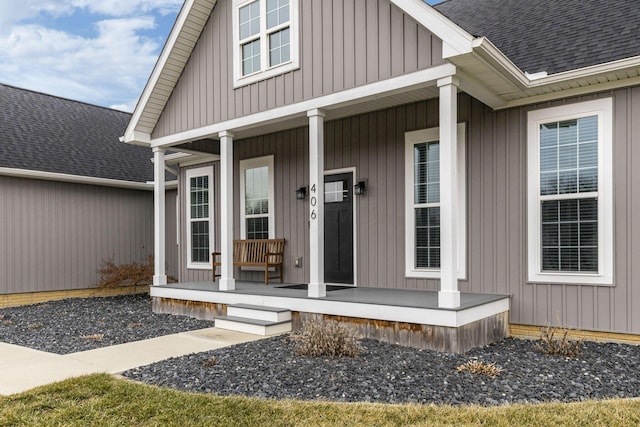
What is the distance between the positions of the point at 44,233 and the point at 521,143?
9945 mm

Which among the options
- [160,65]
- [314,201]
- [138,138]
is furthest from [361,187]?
[138,138]

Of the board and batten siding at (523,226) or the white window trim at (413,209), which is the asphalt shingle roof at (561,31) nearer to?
the board and batten siding at (523,226)

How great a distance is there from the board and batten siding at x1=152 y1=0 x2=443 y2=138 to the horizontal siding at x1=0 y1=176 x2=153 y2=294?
3.69 meters

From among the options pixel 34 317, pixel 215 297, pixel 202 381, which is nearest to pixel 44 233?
pixel 34 317

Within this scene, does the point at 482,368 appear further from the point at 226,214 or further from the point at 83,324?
the point at 83,324

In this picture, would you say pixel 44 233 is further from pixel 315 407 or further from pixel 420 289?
pixel 315 407

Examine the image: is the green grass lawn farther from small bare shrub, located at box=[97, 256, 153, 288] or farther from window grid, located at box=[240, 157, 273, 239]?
small bare shrub, located at box=[97, 256, 153, 288]

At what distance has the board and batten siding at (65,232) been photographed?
1045 cm

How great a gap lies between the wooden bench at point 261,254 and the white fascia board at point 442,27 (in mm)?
4570

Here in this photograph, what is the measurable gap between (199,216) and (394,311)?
6.23 metres

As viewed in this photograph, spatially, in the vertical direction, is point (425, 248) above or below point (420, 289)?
above

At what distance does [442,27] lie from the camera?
17.7ft

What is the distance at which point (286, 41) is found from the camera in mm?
7445

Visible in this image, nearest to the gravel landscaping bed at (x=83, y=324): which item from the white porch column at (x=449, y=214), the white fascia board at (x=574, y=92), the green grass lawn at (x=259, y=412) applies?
the green grass lawn at (x=259, y=412)
